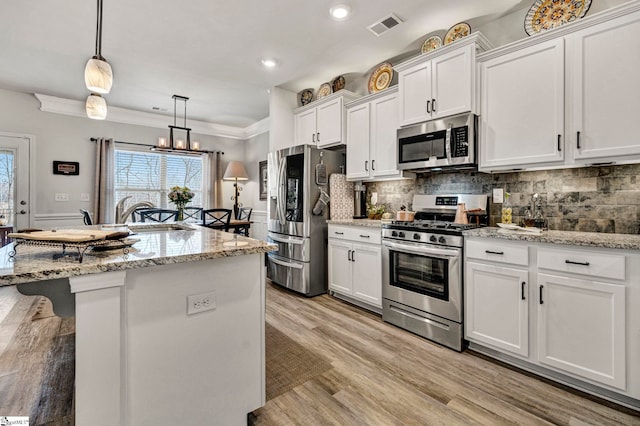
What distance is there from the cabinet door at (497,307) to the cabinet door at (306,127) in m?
2.66

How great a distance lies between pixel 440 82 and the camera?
271cm

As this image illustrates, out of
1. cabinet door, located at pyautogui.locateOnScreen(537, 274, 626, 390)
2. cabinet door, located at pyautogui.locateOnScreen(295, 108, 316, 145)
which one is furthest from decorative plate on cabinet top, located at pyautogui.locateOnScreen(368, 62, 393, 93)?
cabinet door, located at pyautogui.locateOnScreen(537, 274, 626, 390)

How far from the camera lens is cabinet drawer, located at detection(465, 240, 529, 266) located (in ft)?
6.75

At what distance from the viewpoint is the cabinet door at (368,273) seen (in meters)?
3.05

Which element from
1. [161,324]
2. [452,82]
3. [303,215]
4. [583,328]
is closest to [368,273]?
[303,215]

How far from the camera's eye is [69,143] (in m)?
4.90

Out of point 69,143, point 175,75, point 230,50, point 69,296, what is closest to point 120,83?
point 175,75

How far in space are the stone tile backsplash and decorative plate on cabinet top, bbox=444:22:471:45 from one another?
4.09ft

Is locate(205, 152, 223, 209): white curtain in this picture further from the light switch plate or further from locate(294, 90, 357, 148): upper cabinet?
the light switch plate

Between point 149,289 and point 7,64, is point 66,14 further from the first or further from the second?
point 149,289

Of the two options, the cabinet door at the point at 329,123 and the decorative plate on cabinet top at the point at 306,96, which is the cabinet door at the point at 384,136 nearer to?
the cabinet door at the point at 329,123

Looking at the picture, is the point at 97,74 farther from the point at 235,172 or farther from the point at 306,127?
the point at 235,172

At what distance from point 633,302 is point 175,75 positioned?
481cm

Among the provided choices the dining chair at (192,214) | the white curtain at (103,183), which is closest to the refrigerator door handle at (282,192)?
the dining chair at (192,214)
